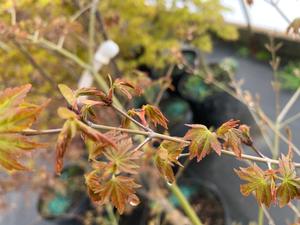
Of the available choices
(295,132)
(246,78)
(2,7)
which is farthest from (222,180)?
(2,7)

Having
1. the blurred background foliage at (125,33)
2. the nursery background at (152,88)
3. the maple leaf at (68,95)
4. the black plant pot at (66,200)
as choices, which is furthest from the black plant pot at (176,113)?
the maple leaf at (68,95)

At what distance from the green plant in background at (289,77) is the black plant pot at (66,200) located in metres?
1.05

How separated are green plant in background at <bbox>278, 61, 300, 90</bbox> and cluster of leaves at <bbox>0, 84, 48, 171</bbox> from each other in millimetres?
1756

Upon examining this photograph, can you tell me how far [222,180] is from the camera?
1.68 m

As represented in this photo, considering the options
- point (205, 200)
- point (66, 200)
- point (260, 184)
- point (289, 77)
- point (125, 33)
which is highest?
point (260, 184)

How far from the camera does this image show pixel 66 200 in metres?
1.79

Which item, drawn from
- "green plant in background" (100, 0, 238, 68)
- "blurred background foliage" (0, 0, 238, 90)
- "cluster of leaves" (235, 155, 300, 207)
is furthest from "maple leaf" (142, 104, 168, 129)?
"green plant in background" (100, 0, 238, 68)

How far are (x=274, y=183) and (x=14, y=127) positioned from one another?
0.27 metres

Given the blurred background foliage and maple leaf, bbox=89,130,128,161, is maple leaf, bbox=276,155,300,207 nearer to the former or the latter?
maple leaf, bbox=89,130,128,161

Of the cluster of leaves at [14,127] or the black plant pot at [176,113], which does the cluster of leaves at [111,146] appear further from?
Answer: the black plant pot at [176,113]

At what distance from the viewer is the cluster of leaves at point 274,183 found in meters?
0.45

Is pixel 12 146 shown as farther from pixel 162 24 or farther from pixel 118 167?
pixel 162 24

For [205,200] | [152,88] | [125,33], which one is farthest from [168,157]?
[125,33]

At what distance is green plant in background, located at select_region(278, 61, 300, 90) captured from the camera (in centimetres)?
199
